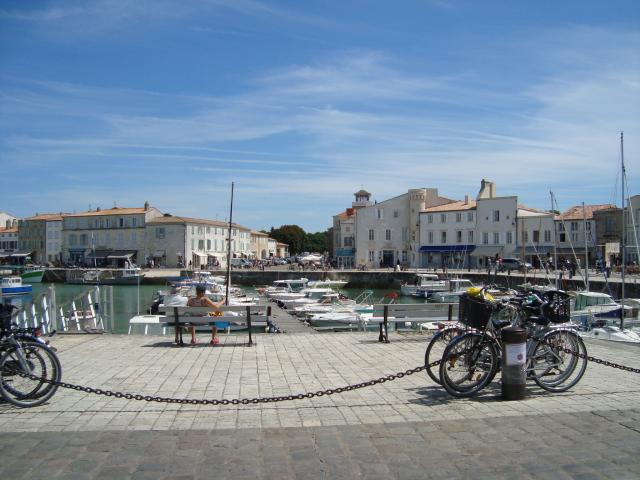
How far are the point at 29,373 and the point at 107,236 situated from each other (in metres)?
90.5

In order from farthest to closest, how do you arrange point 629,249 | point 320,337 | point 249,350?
point 629,249, point 320,337, point 249,350

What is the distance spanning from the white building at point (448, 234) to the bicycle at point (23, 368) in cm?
6734

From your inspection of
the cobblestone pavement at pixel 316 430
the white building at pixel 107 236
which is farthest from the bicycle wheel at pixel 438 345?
the white building at pixel 107 236

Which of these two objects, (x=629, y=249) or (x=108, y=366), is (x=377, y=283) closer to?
(x=629, y=249)

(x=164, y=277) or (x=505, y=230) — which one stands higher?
(x=505, y=230)

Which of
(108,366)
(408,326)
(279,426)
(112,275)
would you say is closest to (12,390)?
(108,366)

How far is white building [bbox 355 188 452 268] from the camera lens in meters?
79.6

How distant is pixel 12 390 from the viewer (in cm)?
734

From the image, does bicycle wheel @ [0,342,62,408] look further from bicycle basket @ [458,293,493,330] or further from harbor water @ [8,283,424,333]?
harbor water @ [8,283,424,333]

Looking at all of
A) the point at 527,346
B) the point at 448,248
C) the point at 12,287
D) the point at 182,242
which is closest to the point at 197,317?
the point at 527,346

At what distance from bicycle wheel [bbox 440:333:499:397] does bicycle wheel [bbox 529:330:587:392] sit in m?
0.75

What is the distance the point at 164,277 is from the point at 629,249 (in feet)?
177

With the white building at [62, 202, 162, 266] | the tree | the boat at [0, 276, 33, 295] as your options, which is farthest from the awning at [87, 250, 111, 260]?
the tree

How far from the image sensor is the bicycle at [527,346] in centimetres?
770
